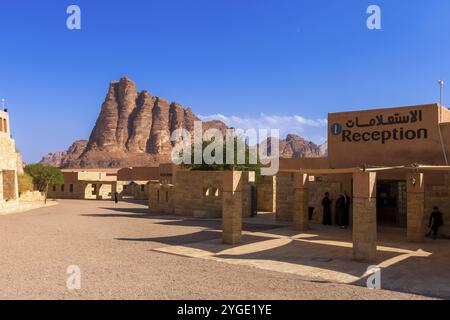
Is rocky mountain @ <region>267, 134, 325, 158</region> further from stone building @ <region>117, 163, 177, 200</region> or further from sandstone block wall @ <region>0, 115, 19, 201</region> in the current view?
sandstone block wall @ <region>0, 115, 19, 201</region>

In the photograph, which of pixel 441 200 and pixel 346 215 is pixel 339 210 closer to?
pixel 346 215

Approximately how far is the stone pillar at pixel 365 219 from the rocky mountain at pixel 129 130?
4394 inches

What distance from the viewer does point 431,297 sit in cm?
778

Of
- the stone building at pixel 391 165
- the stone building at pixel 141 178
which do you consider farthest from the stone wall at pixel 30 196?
the stone building at pixel 391 165

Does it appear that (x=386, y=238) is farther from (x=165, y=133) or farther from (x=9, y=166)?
(x=165, y=133)

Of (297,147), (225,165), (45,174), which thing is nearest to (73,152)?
(297,147)

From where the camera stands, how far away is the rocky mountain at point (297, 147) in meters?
159

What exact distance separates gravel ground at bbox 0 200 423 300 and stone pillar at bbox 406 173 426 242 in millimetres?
7344

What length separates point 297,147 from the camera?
536 feet

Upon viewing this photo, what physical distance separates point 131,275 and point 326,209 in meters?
12.5

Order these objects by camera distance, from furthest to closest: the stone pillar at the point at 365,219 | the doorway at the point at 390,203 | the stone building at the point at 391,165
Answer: the doorway at the point at 390,203 < the stone building at the point at 391,165 < the stone pillar at the point at 365,219

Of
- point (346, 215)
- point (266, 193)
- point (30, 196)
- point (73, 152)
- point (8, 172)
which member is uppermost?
point (73, 152)

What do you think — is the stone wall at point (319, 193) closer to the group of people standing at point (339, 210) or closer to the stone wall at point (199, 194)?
the group of people standing at point (339, 210)
